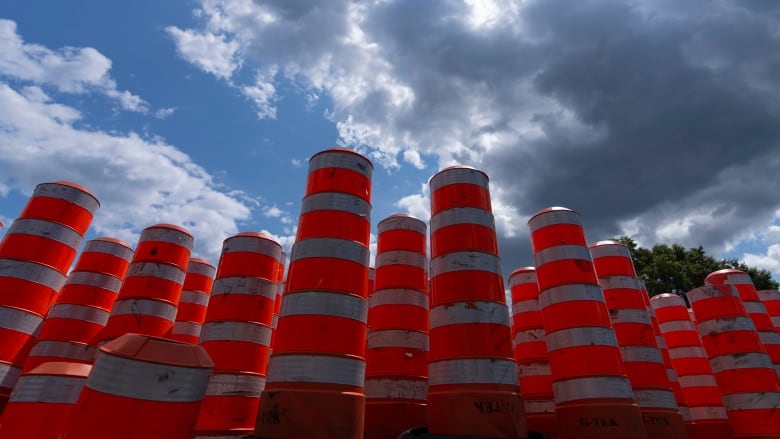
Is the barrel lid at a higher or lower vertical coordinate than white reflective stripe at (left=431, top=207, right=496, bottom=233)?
lower

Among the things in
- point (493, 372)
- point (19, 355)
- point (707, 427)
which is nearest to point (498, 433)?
point (493, 372)

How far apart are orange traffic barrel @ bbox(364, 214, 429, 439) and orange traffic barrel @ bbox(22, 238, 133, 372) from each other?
17.6ft

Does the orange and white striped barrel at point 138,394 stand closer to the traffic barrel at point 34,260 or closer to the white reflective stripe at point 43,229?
the traffic barrel at point 34,260

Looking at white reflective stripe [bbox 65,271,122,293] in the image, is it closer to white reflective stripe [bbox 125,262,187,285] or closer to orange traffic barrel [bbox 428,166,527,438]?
white reflective stripe [bbox 125,262,187,285]

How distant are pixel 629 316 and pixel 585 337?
2.22 m

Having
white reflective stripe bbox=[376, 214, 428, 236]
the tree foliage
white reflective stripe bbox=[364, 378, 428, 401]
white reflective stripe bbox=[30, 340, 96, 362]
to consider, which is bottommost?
white reflective stripe bbox=[364, 378, 428, 401]

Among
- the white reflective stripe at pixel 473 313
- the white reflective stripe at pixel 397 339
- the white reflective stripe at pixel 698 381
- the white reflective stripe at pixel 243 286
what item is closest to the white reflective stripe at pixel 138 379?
the white reflective stripe at pixel 473 313

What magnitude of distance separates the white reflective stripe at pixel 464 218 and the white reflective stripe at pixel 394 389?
2.81m

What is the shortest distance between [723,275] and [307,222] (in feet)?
43.4

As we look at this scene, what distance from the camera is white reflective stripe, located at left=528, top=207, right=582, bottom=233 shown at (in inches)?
309

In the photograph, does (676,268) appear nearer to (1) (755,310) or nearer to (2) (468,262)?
(1) (755,310)

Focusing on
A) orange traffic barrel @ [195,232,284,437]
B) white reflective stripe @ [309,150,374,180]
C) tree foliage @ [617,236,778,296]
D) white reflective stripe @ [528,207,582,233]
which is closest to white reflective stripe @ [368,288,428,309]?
orange traffic barrel @ [195,232,284,437]

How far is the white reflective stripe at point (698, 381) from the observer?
11.2 m

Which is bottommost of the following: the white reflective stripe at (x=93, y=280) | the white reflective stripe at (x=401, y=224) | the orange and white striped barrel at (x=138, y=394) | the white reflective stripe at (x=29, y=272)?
the orange and white striped barrel at (x=138, y=394)
